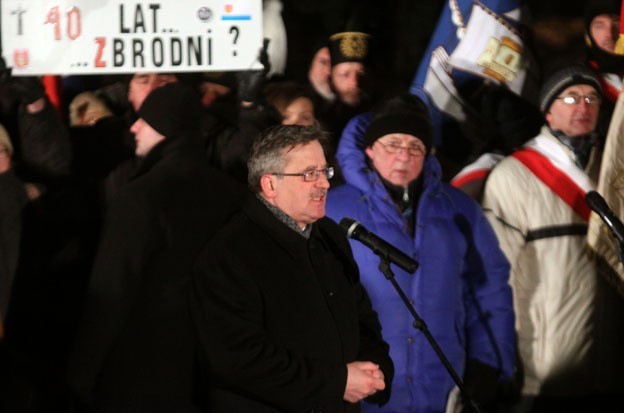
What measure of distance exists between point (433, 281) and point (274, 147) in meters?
1.48

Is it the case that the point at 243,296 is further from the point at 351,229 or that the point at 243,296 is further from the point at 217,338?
the point at 351,229

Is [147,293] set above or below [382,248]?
below

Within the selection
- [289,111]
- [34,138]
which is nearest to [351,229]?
[289,111]

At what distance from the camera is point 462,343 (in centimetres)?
611

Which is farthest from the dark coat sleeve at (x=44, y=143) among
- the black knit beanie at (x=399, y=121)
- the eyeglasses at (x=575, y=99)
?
the eyeglasses at (x=575, y=99)

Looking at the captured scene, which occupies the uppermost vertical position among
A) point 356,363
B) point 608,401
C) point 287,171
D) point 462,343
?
point 287,171

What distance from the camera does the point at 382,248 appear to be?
490cm

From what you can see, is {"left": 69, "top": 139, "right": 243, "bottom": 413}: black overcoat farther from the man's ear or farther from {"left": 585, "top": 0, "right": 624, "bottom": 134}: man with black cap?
{"left": 585, "top": 0, "right": 624, "bottom": 134}: man with black cap

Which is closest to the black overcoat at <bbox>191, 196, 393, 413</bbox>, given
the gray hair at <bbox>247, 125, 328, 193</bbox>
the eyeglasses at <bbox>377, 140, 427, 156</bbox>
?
the gray hair at <bbox>247, 125, 328, 193</bbox>

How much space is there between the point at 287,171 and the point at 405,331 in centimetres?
145

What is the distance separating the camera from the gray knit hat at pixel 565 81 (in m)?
6.91

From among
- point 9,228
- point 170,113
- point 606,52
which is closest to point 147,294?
point 170,113

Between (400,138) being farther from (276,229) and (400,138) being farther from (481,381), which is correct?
(276,229)

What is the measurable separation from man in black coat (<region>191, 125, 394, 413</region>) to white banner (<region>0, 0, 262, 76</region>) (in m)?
1.80
